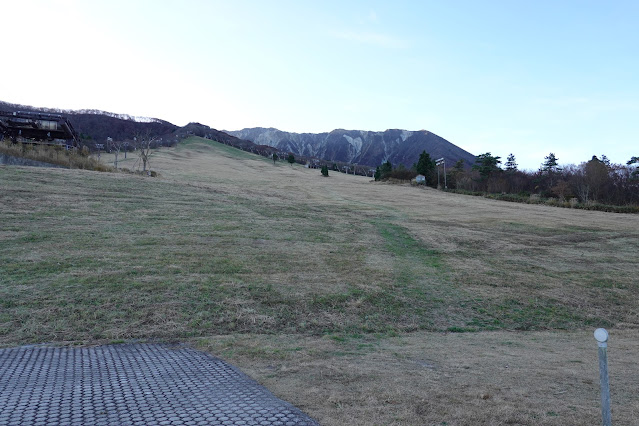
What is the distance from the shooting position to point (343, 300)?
11.8 m

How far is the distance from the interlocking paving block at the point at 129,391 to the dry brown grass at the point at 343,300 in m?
0.57

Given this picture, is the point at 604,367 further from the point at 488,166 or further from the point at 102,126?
the point at 102,126

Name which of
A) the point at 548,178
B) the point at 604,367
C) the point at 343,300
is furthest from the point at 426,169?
the point at 604,367

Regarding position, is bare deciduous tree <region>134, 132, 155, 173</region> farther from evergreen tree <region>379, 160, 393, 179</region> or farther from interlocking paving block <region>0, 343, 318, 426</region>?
interlocking paving block <region>0, 343, 318, 426</region>

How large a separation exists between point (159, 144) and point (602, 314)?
294 ft

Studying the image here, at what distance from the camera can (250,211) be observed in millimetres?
25672

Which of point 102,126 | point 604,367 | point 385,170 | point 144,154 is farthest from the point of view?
point 102,126

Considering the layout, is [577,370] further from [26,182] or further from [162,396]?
[26,182]

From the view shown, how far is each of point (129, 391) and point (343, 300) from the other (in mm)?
7180

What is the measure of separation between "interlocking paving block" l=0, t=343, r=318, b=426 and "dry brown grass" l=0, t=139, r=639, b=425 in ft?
1.86

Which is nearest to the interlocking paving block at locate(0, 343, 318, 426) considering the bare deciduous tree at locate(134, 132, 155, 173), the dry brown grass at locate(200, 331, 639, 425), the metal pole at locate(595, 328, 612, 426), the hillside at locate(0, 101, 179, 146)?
the dry brown grass at locate(200, 331, 639, 425)

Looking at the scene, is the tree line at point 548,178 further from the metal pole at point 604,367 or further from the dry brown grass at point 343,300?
the metal pole at point 604,367

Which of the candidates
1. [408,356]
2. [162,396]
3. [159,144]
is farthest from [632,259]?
[159,144]

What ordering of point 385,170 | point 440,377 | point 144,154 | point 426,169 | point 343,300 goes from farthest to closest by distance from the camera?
point 385,170 → point 426,169 → point 144,154 → point 343,300 → point 440,377
